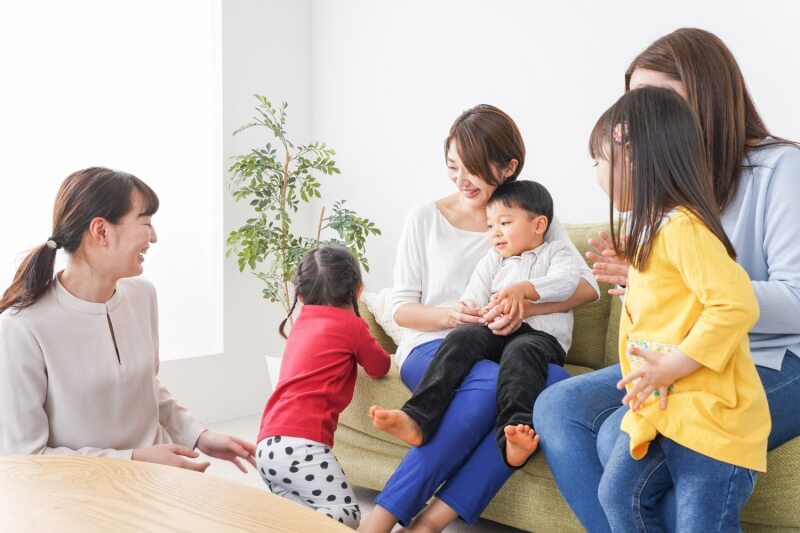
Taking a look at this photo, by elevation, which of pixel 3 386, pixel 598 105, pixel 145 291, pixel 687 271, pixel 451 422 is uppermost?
pixel 598 105

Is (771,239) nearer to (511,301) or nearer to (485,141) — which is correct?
(511,301)

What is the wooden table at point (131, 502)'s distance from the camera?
97cm

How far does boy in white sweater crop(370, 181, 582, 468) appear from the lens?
1.82 m

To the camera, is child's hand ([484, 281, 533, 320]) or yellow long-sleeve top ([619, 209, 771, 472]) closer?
yellow long-sleeve top ([619, 209, 771, 472])

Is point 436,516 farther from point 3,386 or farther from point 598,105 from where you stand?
point 598,105

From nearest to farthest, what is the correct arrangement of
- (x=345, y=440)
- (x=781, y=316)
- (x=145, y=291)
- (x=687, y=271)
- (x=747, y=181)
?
(x=687, y=271) → (x=781, y=316) → (x=747, y=181) → (x=145, y=291) → (x=345, y=440)

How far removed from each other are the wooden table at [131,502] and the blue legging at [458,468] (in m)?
0.78

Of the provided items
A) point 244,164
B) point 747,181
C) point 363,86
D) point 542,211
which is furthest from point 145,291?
point 363,86

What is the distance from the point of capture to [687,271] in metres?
1.33

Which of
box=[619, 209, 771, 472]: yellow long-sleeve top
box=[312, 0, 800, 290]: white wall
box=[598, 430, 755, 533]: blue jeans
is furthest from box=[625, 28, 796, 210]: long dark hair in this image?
box=[312, 0, 800, 290]: white wall

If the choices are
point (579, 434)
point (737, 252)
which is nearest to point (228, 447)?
point (579, 434)

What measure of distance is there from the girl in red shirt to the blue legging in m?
0.13

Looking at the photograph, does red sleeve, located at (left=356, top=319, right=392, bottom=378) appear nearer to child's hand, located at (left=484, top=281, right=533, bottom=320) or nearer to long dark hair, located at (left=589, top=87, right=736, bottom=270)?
child's hand, located at (left=484, top=281, right=533, bottom=320)

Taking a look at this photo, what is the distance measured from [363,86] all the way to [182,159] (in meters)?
1.03
